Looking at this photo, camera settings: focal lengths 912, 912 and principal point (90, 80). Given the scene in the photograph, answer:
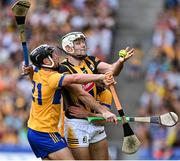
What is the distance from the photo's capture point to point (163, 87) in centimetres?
1777

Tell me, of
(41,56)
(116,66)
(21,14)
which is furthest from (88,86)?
(21,14)

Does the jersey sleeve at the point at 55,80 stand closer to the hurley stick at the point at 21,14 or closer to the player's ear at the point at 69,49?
the player's ear at the point at 69,49

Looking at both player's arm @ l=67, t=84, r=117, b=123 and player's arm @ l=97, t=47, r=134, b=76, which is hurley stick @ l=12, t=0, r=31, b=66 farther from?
player's arm @ l=97, t=47, r=134, b=76

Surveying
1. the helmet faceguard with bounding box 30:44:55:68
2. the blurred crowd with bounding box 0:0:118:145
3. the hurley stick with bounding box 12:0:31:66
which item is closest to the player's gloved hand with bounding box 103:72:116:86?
the helmet faceguard with bounding box 30:44:55:68

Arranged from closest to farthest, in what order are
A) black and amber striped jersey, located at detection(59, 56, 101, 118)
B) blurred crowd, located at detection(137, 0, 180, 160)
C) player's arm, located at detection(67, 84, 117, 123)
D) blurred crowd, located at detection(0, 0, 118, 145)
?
1. player's arm, located at detection(67, 84, 117, 123)
2. black and amber striped jersey, located at detection(59, 56, 101, 118)
3. blurred crowd, located at detection(137, 0, 180, 160)
4. blurred crowd, located at detection(0, 0, 118, 145)

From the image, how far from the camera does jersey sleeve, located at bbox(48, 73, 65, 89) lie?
1097cm

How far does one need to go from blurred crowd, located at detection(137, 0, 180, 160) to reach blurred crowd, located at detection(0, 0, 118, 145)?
1208mm

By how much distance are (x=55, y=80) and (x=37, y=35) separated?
9.23 metres

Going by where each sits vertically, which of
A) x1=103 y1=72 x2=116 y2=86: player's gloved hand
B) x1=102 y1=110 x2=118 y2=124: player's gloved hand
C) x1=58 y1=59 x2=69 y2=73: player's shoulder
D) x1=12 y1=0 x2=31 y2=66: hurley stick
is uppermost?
x1=12 y1=0 x2=31 y2=66: hurley stick

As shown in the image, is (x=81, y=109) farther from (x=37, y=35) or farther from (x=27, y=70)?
(x=37, y=35)

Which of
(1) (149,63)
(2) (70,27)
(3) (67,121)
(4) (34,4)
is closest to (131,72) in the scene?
(1) (149,63)

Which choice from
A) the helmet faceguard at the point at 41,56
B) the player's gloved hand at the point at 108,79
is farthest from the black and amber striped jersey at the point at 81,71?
the player's gloved hand at the point at 108,79

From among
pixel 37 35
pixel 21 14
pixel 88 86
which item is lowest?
pixel 37 35

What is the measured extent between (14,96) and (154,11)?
4.10m
